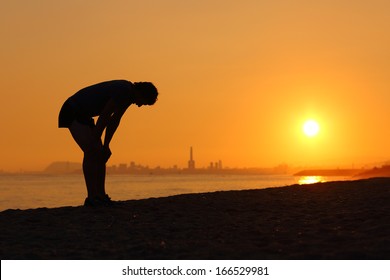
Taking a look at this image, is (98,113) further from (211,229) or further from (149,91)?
(211,229)

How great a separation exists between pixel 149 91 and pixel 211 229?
2541 mm

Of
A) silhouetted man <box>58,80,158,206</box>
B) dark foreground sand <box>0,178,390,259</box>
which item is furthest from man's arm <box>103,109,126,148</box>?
dark foreground sand <box>0,178,390,259</box>

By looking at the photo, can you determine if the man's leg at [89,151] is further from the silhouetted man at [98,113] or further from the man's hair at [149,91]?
the man's hair at [149,91]

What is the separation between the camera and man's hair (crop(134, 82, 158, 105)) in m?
9.26

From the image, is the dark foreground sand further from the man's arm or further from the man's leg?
the man's arm

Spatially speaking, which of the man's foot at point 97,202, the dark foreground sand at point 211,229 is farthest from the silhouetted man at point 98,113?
the dark foreground sand at point 211,229

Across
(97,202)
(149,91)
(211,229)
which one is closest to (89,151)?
(97,202)

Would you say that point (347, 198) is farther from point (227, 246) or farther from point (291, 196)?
point (227, 246)

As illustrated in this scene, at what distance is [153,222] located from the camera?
8.52 m

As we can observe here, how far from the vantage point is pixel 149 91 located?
30.3 ft

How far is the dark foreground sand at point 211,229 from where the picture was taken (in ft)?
21.2

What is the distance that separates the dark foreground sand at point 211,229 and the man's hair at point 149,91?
5.82 feet
